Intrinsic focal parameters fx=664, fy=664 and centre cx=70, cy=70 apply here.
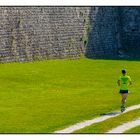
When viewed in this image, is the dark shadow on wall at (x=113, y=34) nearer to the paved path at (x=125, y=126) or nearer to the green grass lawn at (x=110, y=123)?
the green grass lawn at (x=110, y=123)

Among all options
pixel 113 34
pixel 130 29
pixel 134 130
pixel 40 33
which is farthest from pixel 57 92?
pixel 130 29

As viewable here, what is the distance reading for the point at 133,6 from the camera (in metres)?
63.3

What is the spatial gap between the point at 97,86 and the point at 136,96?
527 cm

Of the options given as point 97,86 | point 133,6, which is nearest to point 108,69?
point 97,86

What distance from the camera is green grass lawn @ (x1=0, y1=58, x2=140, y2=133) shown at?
25.4m

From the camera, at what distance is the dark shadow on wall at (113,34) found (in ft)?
191

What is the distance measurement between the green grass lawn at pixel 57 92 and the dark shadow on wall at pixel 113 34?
5992 mm

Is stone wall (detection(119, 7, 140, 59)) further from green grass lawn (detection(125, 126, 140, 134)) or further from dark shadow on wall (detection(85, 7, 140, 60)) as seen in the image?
green grass lawn (detection(125, 126, 140, 134))

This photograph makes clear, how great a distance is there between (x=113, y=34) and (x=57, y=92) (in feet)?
92.7

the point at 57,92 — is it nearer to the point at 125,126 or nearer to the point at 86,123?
the point at 86,123

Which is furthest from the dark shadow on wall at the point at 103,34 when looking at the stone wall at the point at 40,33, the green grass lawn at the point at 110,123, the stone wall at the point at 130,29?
the green grass lawn at the point at 110,123

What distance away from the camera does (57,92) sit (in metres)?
34.6

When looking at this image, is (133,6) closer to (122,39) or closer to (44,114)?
(122,39)

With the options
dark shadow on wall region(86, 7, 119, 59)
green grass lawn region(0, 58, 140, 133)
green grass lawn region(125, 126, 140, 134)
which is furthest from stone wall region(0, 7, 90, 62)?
green grass lawn region(125, 126, 140, 134)
